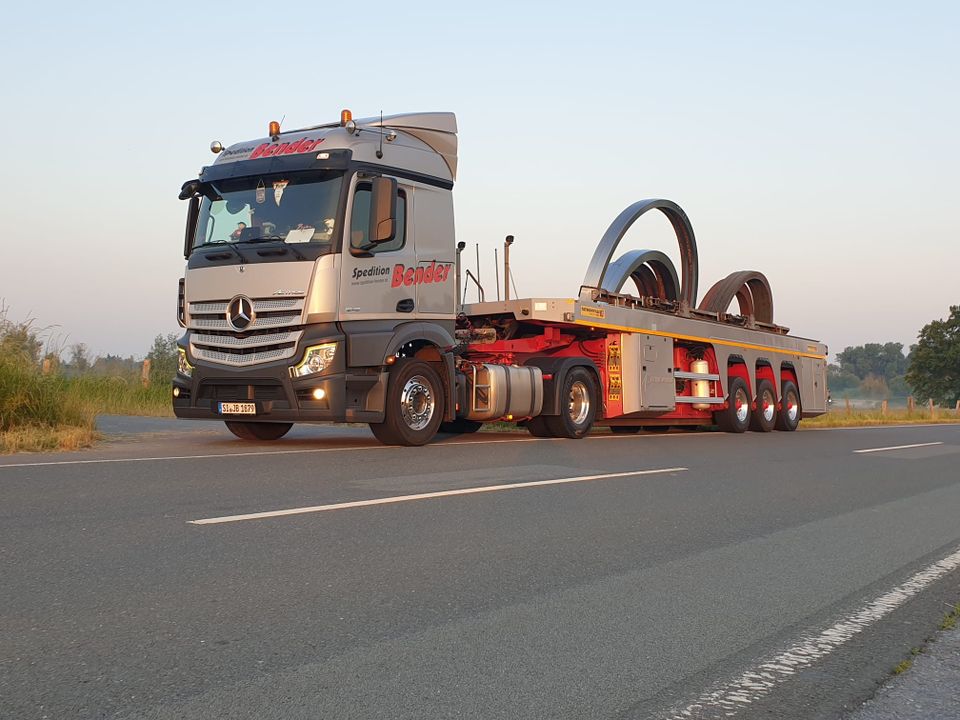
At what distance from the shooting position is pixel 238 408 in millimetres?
11078

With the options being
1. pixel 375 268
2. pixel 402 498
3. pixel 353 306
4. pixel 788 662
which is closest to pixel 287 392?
pixel 353 306

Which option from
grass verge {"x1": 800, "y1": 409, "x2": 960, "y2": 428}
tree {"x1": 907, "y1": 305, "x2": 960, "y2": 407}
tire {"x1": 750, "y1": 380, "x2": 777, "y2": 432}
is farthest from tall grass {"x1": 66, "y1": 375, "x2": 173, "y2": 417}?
tree {"x1": 907, "y1": 305, "x2": 960, "y2": 407}

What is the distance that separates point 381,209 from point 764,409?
12687mm

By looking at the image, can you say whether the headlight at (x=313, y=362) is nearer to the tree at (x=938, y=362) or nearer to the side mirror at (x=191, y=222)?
the side mirror at (x=191, y=222)

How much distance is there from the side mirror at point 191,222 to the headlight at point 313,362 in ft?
7.82

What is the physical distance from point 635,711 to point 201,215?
10.2 m

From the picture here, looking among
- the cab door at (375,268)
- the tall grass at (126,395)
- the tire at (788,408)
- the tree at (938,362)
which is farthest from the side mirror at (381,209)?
the tree at (938,362)

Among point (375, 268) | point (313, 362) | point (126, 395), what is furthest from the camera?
point (126, 395)

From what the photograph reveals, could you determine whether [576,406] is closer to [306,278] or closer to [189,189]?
[306,278]

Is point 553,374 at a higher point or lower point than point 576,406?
higher

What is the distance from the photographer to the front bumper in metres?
10.8

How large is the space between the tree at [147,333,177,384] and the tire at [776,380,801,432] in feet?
46.0

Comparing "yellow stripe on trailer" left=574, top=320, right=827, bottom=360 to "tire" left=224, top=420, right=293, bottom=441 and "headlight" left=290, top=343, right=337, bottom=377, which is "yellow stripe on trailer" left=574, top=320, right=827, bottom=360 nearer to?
"tire" left=224, top=420, right=293, bottom=441

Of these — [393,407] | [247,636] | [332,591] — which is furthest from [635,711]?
[393,407]
